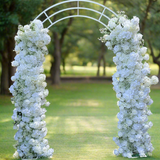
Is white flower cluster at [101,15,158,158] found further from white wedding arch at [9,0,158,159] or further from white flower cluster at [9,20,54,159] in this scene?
white flower cluster at [9,20,54,159]

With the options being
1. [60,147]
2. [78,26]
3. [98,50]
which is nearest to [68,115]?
[60,147]

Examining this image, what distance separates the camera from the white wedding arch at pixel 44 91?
726 cm

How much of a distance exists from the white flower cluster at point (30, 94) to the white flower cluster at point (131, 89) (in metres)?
1.55

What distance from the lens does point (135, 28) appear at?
24.1ft

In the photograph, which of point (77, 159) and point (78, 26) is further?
point (78, 26)

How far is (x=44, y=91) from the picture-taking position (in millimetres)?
7445

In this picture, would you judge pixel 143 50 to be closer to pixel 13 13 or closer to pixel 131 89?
pixel 131 89

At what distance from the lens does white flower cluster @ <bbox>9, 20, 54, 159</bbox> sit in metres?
7.23

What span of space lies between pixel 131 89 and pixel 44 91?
184 centimetres

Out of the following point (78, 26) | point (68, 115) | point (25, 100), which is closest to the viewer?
point (25, 100)

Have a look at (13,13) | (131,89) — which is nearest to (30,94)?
(131,89)

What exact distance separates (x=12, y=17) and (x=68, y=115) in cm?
608

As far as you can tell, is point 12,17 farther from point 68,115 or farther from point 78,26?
point 78,26

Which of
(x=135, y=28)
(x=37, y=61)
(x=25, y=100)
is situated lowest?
(x=25, y=100)
